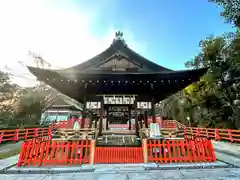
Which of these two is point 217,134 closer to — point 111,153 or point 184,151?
point 184,151

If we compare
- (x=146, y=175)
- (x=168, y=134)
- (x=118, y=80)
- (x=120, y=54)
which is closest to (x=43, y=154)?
(x=146, y=175)

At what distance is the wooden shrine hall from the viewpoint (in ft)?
21.1

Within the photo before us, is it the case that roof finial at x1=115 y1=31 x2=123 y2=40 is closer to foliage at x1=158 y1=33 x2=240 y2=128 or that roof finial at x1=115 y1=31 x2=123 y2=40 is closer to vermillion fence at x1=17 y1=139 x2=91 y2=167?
vermillion fence at x1=17 y1=139 x2=91 y2=167

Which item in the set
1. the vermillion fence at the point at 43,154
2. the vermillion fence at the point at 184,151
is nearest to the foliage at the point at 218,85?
the vermillion fence at the point at 184,151

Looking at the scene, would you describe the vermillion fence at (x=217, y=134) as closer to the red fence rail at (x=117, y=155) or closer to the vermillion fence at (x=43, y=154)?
the red fence rail at (x=117, y=155)

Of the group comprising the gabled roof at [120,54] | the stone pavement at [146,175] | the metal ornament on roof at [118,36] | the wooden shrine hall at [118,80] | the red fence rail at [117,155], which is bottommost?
the stone pavement at [146,175]

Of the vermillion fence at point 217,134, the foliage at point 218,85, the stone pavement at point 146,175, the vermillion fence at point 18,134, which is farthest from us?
the foliage at point 218,85

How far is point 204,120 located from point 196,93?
3652 mm

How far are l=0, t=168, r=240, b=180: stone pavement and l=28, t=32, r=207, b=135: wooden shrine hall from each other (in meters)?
3.07

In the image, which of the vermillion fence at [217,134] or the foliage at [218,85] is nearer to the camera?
the vermillion fence at [217,134]

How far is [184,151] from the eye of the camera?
5.65 meters

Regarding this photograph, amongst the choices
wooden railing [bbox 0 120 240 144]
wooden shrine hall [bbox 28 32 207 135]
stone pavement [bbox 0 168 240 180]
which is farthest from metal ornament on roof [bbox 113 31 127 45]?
stone pavement [bbox 0 168 240 180]

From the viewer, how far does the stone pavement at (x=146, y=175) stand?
4136 mm

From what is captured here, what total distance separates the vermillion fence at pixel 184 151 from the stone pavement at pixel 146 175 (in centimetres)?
79
